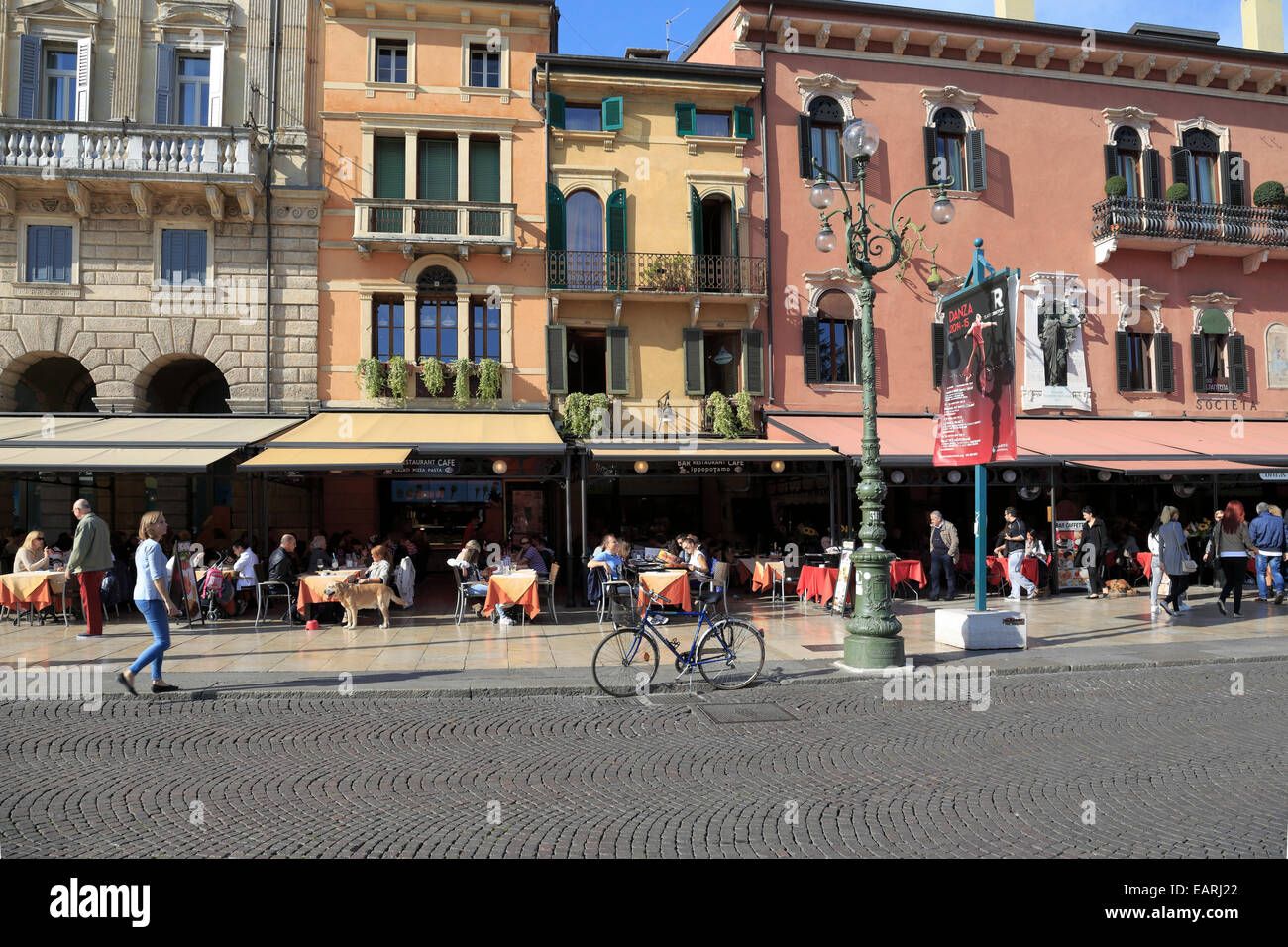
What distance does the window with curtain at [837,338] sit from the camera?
18969mm

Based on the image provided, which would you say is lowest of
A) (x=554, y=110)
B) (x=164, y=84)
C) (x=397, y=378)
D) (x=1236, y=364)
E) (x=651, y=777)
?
A: (x=651, y=777)

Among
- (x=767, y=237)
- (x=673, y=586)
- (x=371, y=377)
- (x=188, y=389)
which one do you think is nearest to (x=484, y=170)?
(x=371, y=377)

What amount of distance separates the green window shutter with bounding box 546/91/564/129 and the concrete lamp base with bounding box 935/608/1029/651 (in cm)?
1309

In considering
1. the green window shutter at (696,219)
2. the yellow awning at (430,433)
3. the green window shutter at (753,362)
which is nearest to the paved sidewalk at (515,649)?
the yellow awning at (430,433)

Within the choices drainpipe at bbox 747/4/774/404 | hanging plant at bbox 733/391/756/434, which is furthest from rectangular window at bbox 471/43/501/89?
hanging plant at bbox 733/391/756/434

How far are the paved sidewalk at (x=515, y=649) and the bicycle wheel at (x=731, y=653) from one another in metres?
0.30

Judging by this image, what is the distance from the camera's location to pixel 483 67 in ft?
60.0

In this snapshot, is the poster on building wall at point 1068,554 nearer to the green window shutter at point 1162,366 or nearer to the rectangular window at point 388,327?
the green window shutter at point 1162,366

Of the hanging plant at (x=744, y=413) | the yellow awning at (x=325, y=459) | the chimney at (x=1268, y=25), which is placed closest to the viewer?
the yellow awning at (x=325, y=459)

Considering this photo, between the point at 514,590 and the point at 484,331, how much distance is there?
23.4ft

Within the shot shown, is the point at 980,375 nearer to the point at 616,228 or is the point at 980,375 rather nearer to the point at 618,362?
the point at 618,362

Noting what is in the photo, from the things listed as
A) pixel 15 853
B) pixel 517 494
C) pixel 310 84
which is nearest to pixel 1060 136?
pixel 517 494

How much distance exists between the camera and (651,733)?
6.66 meters

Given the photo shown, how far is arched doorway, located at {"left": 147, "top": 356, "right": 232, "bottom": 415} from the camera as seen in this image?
18.5 m
